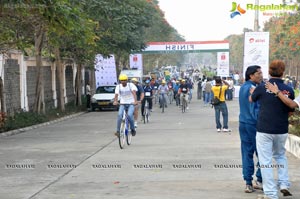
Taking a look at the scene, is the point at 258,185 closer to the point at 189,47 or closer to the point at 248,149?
the point at 248,149

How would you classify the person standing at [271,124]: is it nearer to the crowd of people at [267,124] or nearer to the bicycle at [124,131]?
the crowd of people at [267,124]

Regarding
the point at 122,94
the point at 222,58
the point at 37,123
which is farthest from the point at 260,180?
the point at 222,58

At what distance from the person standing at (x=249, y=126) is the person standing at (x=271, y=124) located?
647 millimetres

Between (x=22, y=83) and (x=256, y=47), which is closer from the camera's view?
(x=256, y=47)

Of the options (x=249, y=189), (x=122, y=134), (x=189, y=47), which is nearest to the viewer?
(x=249, y=189)

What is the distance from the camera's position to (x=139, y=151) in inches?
523

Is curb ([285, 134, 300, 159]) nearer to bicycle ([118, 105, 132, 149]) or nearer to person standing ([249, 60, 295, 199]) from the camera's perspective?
bicycle ([118, 105, 132, 149])

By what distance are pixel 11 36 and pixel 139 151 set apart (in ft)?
22.5

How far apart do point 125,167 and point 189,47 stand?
46.5 meters

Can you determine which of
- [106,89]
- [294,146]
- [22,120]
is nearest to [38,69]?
[22,120]

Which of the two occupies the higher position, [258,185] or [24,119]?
[258,185]

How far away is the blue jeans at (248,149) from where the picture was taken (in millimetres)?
8320

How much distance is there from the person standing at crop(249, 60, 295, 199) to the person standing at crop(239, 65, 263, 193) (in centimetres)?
65

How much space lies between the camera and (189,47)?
56656mm
